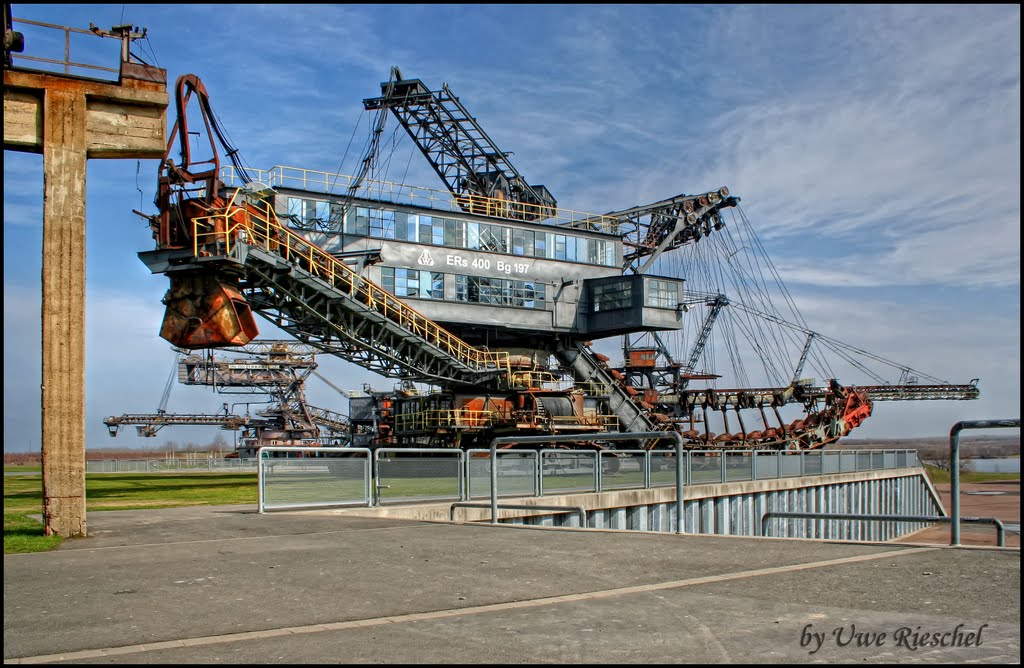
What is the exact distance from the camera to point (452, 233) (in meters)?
40.4

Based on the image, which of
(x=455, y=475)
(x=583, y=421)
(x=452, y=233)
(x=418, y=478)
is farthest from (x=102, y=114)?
(x=583, y=421)

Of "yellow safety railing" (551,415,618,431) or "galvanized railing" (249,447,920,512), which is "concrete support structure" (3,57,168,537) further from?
"yellow safety railing" (551,415,618,431)

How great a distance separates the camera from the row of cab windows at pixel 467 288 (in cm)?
3831

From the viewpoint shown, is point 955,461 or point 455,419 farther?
point 455,419

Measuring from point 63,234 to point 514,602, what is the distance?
8.45 meters

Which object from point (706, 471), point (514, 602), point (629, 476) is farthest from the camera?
point (706, 471)

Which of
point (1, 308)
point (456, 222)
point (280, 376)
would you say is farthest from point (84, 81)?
point (280, 376)

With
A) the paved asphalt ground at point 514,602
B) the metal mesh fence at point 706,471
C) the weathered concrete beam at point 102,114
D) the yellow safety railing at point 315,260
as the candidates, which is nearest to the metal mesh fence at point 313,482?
the paved asphalt ground at point 514,602

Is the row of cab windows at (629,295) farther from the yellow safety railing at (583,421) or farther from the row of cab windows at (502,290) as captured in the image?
the yellow safety railing at (583,421)

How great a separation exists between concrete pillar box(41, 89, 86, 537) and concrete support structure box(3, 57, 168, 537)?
12 mm

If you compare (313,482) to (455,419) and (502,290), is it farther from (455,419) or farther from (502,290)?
(502,290)

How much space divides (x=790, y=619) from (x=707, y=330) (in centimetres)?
9114

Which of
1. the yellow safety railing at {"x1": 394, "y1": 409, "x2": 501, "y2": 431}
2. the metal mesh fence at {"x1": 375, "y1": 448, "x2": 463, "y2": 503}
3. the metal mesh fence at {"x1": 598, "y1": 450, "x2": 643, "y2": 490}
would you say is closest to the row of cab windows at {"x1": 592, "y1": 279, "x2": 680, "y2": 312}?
the yellow safety railing at {"x1": 394, "y1": 409, "x2": 501, "y2": 431}

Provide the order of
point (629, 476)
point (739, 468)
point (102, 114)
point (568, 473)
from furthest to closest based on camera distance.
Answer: point (739, 468), point (629, 476), point (568, 473), point (102, 114)
